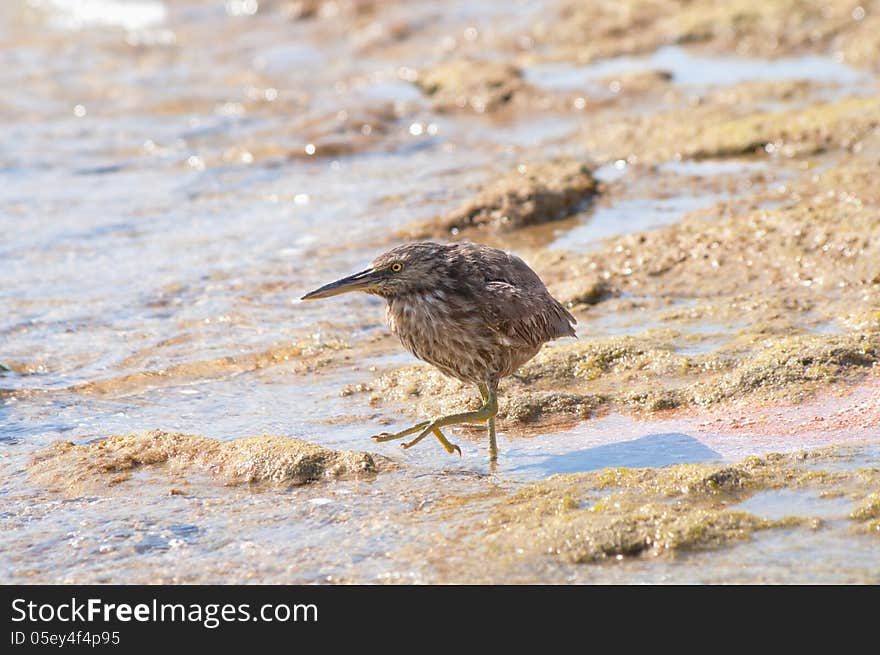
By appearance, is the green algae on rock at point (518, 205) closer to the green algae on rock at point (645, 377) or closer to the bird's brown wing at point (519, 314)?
the green algae on rock at point (645, 377)

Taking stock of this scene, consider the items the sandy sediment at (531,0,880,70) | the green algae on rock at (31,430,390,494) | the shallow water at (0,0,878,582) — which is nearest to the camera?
the shallow water at (0,0,878,582)

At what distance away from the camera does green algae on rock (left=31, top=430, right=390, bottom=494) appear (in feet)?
18.5

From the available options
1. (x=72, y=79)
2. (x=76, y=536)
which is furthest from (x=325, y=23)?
(x=76, y=536)

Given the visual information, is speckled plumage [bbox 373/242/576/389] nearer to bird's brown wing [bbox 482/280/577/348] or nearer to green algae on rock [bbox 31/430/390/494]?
bird's brown wing [bbox 482/280/577/348]

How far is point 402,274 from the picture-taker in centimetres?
611

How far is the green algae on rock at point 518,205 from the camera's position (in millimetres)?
9477

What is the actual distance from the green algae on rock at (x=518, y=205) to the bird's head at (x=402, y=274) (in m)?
3.28

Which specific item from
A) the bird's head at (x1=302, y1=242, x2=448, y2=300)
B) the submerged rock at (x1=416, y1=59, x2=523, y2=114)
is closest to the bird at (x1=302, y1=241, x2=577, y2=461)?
the bird's head at (x1=302, y1=242, x2=448, y2=300)

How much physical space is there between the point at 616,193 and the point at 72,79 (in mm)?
8610

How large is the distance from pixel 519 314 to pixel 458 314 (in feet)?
1.00

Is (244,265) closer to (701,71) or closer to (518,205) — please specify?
(518,205)

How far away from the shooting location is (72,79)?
15719 millimetres

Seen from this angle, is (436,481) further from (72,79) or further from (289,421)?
(72,79)

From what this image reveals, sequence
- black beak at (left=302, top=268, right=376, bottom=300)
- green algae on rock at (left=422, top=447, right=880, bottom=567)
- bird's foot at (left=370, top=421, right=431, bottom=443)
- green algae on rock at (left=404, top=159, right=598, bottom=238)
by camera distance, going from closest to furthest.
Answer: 1. green algae on rock at (left=422, top=447, right=880, bottom=567)
2. bird's foot at (left=370, top=421, right=431, bottom=443)
3. black beak at (left=302, top=268, right=376, bottom=300)
4. green algae on rock at (left=404, top=159, right=598, bottom=238)
